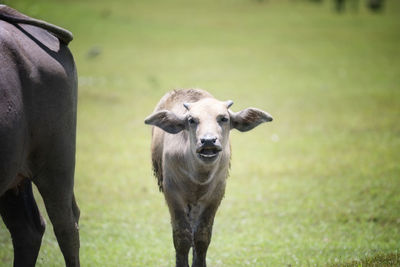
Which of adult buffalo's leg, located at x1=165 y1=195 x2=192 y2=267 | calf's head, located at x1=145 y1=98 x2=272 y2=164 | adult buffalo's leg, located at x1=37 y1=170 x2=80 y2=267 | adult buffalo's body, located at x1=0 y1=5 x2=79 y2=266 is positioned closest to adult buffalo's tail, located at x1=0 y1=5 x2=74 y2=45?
adult buffalo's body, located at x1=0 y1=5 x2=79 y2=266

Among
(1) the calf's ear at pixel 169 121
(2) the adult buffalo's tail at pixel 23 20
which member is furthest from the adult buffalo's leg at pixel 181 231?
(2) the adult buffalo's tail at pixel 23 20

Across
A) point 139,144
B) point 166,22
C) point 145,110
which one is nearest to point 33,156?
point 139,144

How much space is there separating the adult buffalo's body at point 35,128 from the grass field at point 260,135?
7.26ft

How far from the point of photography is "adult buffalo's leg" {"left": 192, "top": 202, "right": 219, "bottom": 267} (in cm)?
636

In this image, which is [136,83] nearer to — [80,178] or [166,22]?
[80,178]

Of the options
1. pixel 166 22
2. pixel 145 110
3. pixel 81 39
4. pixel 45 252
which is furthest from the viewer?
pixel 166 22

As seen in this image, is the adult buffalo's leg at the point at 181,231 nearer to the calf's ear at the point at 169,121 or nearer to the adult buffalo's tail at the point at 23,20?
the calf's ear at the point at 169,121

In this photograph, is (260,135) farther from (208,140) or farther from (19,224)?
(19,224)

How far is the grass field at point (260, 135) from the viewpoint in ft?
29.0

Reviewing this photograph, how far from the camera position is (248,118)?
251 inches

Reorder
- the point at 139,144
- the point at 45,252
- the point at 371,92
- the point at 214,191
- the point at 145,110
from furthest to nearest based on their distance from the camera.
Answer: the point at 371,92, the point at 145,110, the point at 139,144, the point at 45,252, the point at 214,191

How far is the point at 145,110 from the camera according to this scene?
20266mm

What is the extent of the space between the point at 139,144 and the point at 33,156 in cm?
1147

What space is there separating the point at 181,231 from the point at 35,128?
2.24 metres
